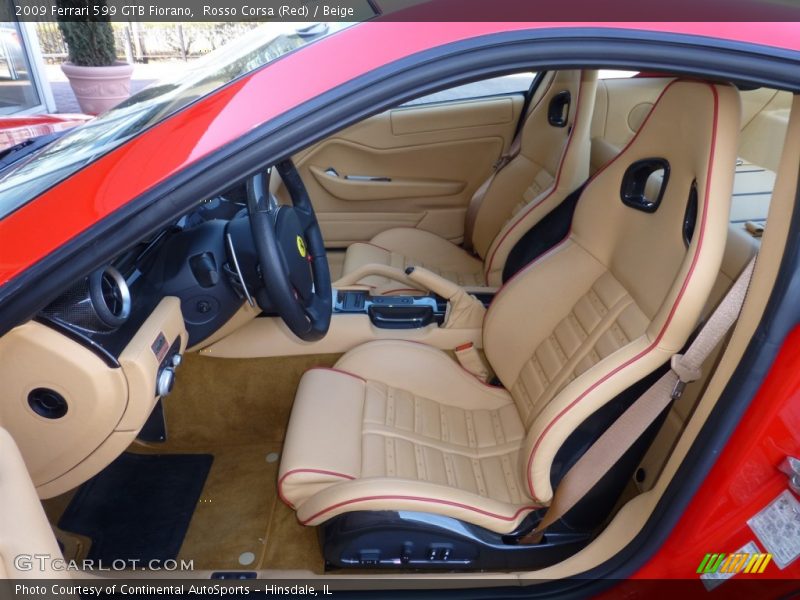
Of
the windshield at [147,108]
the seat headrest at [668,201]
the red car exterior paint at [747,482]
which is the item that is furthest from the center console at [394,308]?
the red car exterior paint at [747,482]

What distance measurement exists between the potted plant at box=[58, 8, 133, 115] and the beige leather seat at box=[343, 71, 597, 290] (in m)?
3.65

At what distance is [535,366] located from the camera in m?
1.37

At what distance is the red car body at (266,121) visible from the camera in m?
0.77

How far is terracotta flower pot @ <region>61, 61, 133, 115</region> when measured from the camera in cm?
495

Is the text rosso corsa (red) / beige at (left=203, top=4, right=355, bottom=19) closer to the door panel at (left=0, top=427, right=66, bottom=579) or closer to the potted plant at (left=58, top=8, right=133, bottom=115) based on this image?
the door panel at (left=0, top=427, right=66, bottom=579)

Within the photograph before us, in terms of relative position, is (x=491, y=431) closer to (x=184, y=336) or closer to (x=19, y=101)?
(x=184, y=336)

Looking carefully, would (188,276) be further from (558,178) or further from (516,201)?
(516,201)

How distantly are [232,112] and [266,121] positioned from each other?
57 millimetres

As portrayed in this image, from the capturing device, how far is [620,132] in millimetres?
2412

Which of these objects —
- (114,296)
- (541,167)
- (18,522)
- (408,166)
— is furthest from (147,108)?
(408,166)

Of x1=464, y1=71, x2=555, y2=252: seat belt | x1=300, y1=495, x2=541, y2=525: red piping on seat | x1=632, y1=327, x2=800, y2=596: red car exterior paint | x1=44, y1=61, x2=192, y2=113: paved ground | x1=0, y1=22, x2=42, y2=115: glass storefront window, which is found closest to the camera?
x1=632, y1=327, x2=800, y2=596: red car exterior paint

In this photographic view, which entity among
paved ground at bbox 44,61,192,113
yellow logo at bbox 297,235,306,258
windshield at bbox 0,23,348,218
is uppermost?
windshield at bbox 0,23,348,218

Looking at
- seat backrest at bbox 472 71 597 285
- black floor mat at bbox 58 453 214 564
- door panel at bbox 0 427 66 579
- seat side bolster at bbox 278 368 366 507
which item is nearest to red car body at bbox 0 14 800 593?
door panel at bbox 0 427 66 579

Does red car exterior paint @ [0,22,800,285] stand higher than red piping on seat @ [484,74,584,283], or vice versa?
red car exterior paint @ [0,22,800,285]
